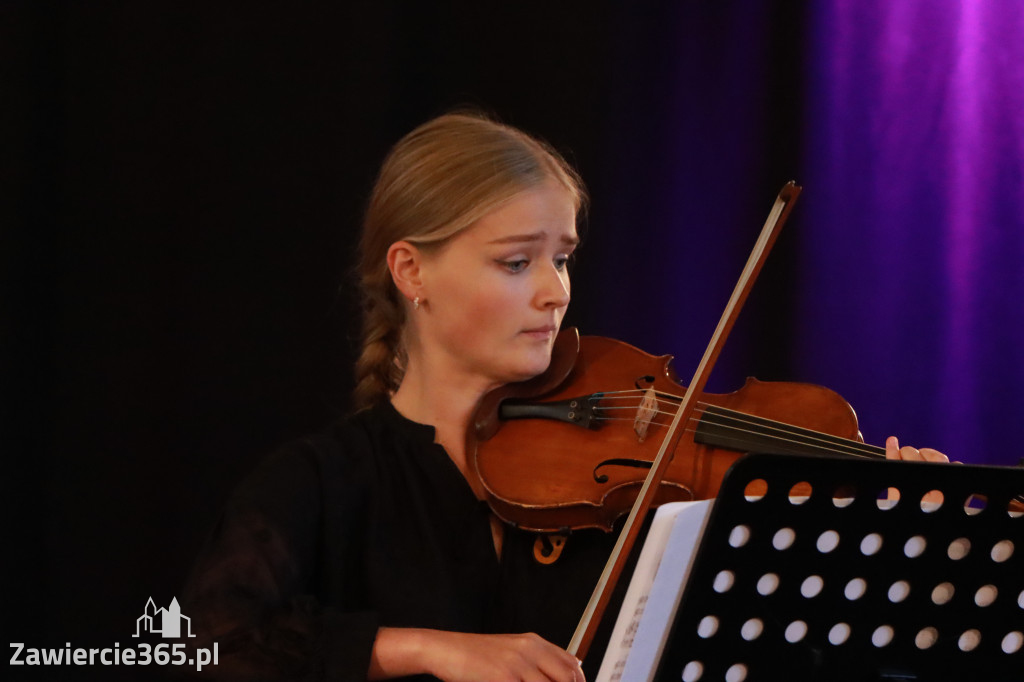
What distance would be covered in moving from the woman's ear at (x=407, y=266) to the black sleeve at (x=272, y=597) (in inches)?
11.3

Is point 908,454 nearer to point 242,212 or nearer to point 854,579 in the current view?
point 854,579

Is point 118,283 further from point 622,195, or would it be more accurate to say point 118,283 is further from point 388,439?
point 622,195

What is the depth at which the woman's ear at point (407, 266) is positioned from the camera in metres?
1.41

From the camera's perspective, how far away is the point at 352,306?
1.90 m

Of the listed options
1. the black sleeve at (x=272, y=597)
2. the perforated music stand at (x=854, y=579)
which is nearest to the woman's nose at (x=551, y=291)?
the black sleeve at (x=272, y=597)

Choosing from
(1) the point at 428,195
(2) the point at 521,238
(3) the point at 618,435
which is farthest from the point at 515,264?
(3) the point at 618,435

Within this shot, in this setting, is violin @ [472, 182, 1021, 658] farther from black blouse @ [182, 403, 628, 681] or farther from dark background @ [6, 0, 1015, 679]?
dark background @ [6, 0, 1015, 679]

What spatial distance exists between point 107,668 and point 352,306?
0.72 meters

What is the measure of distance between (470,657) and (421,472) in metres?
0.34

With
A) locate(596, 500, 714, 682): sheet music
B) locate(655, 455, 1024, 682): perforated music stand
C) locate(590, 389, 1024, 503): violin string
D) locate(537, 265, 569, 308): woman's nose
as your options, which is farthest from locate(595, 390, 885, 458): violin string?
locate(596, 500, 714, 682): sheet music

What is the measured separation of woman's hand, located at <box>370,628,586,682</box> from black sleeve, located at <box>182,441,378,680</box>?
0.02 metres

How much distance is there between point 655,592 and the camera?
882 mm

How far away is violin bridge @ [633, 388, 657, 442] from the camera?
4.32 feet

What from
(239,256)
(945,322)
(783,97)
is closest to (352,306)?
(239,256)
